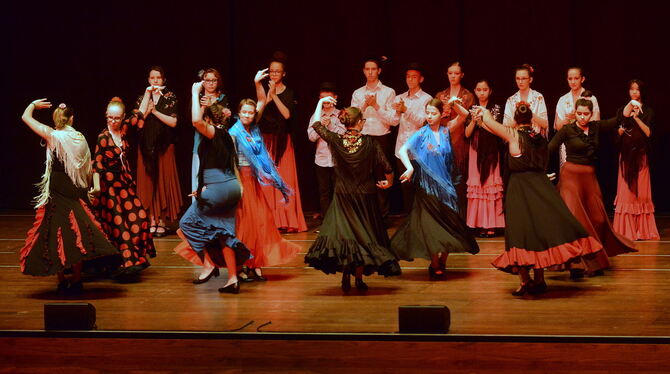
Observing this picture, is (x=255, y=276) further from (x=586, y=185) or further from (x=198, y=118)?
(x=586, y=185)

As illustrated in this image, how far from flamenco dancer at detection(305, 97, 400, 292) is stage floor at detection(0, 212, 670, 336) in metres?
0.21

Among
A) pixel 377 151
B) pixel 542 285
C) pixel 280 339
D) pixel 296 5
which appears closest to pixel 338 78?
pixel 296 5

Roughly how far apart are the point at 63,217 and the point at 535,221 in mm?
3019

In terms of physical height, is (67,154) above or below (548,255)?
above

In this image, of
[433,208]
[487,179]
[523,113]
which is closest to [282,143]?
[487,179]

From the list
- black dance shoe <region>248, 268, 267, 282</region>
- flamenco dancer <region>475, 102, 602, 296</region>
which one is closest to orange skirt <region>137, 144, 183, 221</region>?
black dance shoe <region>248, 268, 267, 282</region>

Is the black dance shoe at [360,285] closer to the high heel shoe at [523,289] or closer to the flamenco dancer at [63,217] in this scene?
the high heel shoe at [523,289]

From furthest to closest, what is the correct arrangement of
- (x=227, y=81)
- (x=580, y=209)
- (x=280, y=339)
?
(x=227, y=81) < (x=580, y=209) < (x=280, y=339)

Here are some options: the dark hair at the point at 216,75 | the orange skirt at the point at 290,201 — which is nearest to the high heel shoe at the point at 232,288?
the dark hair at the point at 216,75

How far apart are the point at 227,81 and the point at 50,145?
13.2ft

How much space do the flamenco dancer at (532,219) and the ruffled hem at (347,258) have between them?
27.6 inches

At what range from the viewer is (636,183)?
337 inches

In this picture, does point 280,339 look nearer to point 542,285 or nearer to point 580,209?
point 542,285

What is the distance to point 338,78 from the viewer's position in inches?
400
